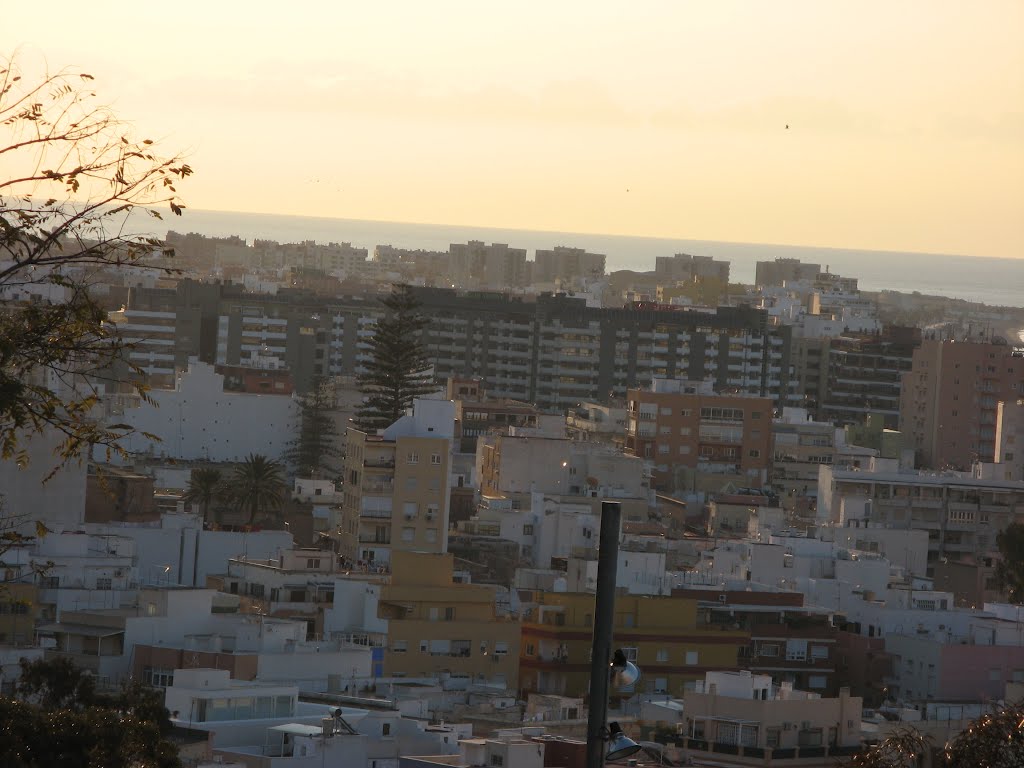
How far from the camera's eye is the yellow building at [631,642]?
96.6ft

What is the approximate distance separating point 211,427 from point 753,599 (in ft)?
87.6

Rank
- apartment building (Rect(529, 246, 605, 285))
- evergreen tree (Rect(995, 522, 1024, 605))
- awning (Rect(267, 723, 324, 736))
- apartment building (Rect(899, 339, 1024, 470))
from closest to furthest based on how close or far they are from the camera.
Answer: awning (Rect(267, 723, 324, 736)) < evergreen tree (Rect(995, 522, 1024, 605)) < apartment building (Rect(899, 339, 1024, 470)) < apartment building (Rect(529, 246, 605, 285))

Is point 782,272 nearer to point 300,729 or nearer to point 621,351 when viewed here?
point 621,351

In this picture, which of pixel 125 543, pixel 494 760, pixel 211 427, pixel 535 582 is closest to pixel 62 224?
pixel 494 760

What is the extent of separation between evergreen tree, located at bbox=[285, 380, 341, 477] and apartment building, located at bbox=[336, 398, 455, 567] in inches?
740

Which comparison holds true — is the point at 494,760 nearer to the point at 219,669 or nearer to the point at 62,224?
the point at 219,669

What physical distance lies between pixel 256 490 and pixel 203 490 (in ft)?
4.11

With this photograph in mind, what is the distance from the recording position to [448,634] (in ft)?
96.0

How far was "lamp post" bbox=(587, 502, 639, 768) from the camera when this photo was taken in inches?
254

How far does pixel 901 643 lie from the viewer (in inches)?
1267

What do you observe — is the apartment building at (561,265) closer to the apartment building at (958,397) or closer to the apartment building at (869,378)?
the apartment building at (869,378)

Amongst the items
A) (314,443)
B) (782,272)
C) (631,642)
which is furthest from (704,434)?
(782,272)

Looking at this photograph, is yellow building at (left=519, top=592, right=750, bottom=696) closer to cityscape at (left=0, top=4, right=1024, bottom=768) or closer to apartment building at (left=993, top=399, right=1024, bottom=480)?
cityscape at (left=0, top=4, right=1024, bottom=768)

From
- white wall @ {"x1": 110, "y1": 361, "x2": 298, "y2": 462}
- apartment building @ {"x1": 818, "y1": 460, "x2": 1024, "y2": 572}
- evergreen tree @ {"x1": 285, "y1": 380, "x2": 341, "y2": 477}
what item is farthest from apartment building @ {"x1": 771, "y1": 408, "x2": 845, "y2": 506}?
white wall @ {"x1": 110, "y1": 361, "x2": 298, "y2": 462}
